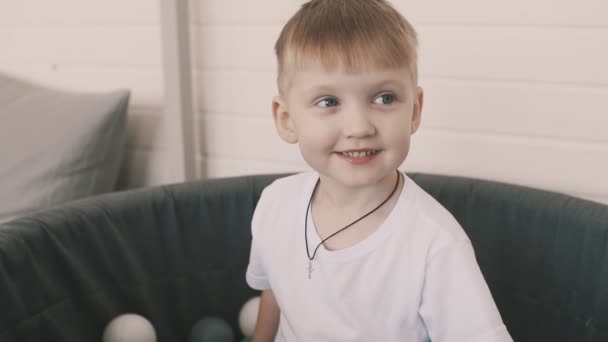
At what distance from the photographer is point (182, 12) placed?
1166 millimetres

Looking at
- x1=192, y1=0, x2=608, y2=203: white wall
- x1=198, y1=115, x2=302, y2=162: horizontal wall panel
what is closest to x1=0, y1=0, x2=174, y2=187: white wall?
x1=198, y1=115, x2=302, y2=162: horizontal wall panel

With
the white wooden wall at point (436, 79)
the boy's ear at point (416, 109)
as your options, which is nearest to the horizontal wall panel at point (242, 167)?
the white wooden wall at point (436, 79)

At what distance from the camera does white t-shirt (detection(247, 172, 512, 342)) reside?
26.1 inches

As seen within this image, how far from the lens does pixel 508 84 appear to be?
3.30ft

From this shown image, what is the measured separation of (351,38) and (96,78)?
0.88 m

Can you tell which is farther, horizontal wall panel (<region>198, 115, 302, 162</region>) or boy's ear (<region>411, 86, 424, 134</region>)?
horizontal wall panel (<region>198, 115, 302, 162</region>)

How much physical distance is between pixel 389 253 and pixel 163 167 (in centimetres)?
74

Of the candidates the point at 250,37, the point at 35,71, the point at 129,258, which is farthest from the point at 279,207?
the point at 35,71

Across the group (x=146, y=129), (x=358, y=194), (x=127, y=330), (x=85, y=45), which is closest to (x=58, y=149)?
(x=146, y=129)

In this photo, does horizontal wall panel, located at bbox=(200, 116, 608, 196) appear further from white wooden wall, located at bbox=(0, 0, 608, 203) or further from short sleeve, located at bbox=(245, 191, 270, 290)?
short sleeve, located at bbox=(245, 191, 270, 290)

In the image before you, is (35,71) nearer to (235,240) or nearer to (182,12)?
(182,12)

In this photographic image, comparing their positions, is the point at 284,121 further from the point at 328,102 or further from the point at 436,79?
the point at 436,79

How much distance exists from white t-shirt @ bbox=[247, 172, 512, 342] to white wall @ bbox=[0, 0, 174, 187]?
54 cm

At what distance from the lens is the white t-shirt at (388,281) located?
664 millimetres
